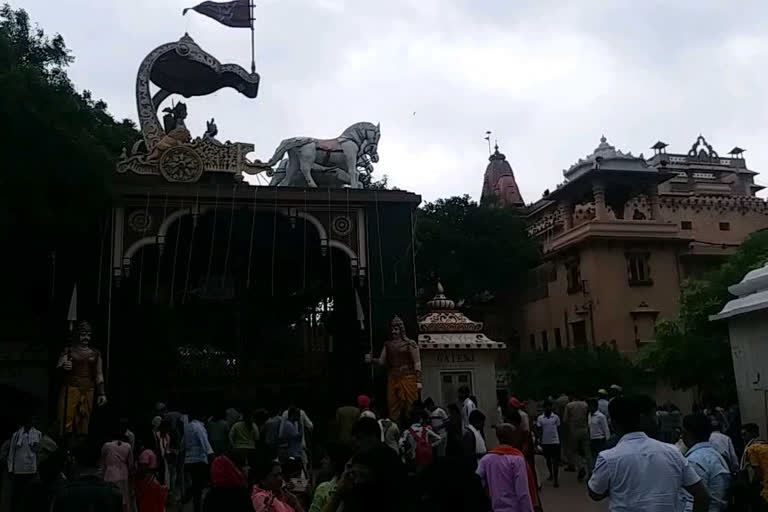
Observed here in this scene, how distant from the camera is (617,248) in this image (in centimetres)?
2916

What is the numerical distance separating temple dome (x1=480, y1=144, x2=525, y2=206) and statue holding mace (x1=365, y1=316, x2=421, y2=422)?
27.7 m

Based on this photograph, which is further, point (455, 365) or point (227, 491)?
point (455, 365)

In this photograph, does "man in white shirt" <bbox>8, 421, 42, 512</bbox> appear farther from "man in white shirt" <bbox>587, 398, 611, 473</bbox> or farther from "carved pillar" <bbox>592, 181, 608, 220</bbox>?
"carved pillar" <bbox>592, 181, 608, 220</bbox>

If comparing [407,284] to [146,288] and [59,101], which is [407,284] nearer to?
[146,288]

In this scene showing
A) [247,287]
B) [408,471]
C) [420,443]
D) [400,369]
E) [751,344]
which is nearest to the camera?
[408,471]

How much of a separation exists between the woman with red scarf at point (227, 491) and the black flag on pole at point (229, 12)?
550 inches

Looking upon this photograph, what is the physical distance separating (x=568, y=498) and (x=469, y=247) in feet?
67.1

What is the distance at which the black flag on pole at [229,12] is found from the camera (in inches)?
674

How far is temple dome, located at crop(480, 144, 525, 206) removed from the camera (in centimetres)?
4156

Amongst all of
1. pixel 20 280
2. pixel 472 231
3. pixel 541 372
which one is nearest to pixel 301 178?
pixel 20 280

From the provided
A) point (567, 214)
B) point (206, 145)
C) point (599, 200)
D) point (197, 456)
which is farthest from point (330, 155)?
point (567, 214)

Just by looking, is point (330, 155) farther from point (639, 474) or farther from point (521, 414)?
point (639, 474)

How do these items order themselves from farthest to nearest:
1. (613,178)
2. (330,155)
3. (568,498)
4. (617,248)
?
(613,178) → (617,248) → (330,155) → (568,498)

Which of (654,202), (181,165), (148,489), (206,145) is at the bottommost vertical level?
(148,489)
